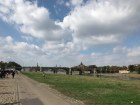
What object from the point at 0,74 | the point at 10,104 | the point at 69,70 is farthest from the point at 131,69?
the point at 10,104

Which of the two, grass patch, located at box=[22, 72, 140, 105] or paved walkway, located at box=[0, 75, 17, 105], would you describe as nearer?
paved walkway, located at box=[0, 75, 17, 105]

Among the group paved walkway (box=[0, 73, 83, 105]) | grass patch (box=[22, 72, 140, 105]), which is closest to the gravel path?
paved walkway (box=[0, 73, 83, 105])

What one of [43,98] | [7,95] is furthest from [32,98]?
[7,95]

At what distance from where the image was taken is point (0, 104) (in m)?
7.95

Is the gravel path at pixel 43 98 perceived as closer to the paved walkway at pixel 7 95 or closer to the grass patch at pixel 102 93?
the paved walkway at pixel 7 95

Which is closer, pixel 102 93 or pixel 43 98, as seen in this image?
pixel 43 98

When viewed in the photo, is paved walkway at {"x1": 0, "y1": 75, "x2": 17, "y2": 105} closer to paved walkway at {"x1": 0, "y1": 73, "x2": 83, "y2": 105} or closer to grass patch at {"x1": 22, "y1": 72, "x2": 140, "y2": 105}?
paved walkway at {"x1": 0, "y1": 73, "x2": 83, "y2": 105}

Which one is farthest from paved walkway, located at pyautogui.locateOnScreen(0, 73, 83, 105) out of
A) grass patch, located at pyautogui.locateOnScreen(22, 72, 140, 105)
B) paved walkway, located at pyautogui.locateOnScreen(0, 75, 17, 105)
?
grass patch, located at pyautogui.locateOnScreen(22, 72, 140, 105)

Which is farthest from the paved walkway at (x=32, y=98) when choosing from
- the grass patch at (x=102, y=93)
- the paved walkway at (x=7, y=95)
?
the grass patch at (x=102, y=93)

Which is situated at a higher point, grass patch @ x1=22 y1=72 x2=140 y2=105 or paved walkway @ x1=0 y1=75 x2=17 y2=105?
paved walkway @ x1=0 y1=75 x2=17 y2=105

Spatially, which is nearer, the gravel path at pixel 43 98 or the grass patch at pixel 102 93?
the gravel path at pixel 43 98

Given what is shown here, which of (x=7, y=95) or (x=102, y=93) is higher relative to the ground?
(x=7, y=95)

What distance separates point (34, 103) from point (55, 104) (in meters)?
1.62

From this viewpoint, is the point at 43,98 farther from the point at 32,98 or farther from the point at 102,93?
the point at 102,93
